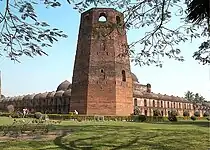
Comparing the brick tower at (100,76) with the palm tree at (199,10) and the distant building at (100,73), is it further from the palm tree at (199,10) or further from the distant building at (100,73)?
the palm tree at (199,10)

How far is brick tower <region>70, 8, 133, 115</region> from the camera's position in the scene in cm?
2794

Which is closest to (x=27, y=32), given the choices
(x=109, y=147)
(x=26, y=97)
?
(x=109, y=147)

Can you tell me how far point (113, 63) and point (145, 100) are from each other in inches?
745

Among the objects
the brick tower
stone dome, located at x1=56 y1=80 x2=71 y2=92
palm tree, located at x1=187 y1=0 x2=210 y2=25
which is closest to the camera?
palm tree, located at x1=187 y1=0 x2=210 y2=25

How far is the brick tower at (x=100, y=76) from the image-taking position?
27938mm

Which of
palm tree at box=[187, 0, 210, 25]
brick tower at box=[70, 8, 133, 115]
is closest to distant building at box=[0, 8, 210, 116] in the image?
brick tower at box=[70, 8, 133, 115]

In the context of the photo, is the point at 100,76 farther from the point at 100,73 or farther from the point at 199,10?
the point at 199,10

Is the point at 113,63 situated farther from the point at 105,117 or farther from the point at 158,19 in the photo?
the point at 158,19

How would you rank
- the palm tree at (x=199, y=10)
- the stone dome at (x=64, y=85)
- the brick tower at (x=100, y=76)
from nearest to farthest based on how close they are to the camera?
the palm tree at (x=199, y=10) < the brick tower at (x=100, y=76) < the stone dome at (x=64, y=85)

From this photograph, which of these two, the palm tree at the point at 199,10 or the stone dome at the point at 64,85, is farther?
the stone dome at the point at 64,85

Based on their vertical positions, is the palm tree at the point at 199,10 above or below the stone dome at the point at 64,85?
below

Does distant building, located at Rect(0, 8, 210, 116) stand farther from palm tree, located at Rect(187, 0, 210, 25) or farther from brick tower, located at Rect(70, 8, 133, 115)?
palm tree, located at Rect(187, 0, 210, 25)

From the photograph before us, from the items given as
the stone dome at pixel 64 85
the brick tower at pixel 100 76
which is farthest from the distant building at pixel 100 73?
the stone dome at pixel 64 85

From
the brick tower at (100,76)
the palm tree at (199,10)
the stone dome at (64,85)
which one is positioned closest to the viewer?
the palm tree at (199,10)
